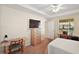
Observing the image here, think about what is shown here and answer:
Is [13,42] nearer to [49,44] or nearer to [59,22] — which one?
[49,44]

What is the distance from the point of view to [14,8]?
4.00 ft

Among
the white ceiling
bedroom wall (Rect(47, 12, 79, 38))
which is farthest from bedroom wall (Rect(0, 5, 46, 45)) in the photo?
bedroom wall (Rect(47, 12, 79, 38))

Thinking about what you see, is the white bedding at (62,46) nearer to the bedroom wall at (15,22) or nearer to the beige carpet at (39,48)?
the beige carpet at (39,48)

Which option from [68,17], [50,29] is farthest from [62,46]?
[68,17]

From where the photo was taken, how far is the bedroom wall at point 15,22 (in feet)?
3.93

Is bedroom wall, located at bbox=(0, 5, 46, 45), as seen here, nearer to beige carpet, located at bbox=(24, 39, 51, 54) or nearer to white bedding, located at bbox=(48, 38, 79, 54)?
beige carpet, located at bbox=(24, 39, 51, 54)

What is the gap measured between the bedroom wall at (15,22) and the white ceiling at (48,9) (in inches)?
3.4

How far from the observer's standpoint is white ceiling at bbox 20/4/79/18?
121 centimetres

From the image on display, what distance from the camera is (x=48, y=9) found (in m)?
1.28

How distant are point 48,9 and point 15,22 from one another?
0.58 m

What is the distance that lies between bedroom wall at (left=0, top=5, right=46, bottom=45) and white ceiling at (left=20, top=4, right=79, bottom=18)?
9 centimetres

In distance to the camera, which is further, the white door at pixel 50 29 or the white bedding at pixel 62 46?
the white door at pixel 50 29

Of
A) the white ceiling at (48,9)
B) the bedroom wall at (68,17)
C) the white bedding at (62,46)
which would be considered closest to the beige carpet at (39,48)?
the white bedding at (62,46)
